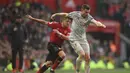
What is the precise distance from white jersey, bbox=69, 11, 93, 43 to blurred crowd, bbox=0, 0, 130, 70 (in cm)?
993

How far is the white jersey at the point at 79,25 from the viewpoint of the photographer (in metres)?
15.4

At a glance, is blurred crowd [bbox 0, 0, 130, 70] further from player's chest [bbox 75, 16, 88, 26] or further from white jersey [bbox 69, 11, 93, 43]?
player's chest [bbox 75, 16, 88, 26]

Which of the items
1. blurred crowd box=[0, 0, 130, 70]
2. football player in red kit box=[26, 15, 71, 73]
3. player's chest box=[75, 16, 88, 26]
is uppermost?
player's chest box=[75, 16, 88, 26]

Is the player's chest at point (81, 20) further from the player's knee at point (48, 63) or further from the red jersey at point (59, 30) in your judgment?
the player's knee at point (48, 63)

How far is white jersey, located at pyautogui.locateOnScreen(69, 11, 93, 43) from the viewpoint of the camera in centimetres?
1542

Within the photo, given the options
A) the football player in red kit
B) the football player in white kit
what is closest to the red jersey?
the football player in red kit

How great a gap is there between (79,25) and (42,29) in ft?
45.8

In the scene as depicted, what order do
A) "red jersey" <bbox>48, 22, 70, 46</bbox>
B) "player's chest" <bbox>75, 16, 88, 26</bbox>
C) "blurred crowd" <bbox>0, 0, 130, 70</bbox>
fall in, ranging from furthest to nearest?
1. "blurred crowd" <bbox>0, 0, 130, 70</bbox>
2. "red jersey" <bbox>48, 22, 70, 46</bbox>
3. "player's chest" <bbox>75, 16, 88, 26</bbox>

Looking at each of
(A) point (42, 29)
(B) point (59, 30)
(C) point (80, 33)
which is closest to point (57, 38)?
(B) point (59, 30)

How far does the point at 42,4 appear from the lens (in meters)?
31.0

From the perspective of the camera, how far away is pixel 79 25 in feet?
51.0

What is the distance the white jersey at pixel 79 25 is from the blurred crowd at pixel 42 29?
9934 mm

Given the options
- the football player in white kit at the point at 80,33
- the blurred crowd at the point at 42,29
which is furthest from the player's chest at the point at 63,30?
the blurred crowd at the point at 42,29

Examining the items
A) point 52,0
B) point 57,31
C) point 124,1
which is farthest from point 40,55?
point 57,31
